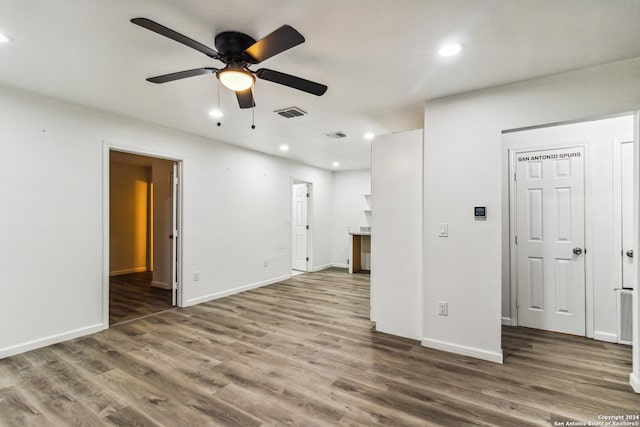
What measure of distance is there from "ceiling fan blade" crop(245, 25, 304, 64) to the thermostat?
2.17 metres

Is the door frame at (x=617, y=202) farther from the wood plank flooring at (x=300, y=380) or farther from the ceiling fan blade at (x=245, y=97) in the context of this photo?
the ceiling fan blade at (x=245, y=97)

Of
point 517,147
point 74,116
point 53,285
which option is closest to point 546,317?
point 517,147

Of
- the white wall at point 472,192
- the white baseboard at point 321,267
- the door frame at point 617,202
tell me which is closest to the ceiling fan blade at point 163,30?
the white wall at point 472,192

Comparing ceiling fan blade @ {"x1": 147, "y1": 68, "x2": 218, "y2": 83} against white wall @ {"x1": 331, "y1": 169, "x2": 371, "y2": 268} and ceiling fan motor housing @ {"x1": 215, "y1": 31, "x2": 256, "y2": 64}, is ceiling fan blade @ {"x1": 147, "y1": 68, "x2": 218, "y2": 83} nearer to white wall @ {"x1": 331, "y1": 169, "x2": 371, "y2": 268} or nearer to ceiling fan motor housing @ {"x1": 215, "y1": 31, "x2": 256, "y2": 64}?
ceiling fan motor housing @ {"x1": 215, "y1": 31, "x2": 256, "y2": 64}

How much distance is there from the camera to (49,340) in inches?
120

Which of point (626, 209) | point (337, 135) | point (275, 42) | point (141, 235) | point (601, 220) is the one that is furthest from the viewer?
point (141, 235)

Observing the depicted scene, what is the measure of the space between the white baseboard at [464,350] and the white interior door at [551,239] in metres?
1.19

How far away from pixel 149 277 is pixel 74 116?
4143 millimetres

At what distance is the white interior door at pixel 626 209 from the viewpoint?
305 cm

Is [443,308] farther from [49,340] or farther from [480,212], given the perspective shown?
[49,340]

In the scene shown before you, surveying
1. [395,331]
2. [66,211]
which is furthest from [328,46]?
[66,211]

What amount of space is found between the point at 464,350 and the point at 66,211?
4.35 metres

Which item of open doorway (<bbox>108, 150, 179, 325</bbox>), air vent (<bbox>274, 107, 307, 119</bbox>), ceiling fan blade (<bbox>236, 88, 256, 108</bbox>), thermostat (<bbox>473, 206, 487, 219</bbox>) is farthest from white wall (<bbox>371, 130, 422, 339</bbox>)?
open doorway (<bbox>108, 150, 179, 325</bbox>)

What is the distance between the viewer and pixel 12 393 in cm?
223
